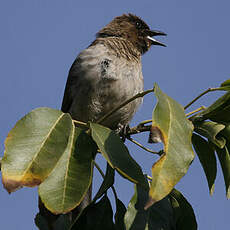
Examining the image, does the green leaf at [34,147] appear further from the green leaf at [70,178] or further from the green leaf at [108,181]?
the green leaf at [108,181]

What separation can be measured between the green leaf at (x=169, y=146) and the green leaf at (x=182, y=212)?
820 mm

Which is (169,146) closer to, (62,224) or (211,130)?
(211,130)

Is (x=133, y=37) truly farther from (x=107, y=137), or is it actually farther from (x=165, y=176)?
(x=165, y=176)

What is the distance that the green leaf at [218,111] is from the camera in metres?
2.25

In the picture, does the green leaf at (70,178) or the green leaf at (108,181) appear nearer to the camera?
the green leaf at (70,178)

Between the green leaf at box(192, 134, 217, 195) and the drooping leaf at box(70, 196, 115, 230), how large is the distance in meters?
0.61

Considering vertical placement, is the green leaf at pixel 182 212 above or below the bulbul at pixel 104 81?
below

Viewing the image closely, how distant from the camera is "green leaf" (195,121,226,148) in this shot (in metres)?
2.17

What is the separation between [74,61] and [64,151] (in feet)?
9.10

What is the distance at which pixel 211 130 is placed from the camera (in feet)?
Answer: 7.24

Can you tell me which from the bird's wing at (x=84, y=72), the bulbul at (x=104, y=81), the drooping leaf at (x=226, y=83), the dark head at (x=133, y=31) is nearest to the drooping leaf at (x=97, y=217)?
the drooping leaf at (x=226, y=83)

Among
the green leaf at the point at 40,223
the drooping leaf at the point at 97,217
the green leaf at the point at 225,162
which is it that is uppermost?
the green leaf at the point at 225,162

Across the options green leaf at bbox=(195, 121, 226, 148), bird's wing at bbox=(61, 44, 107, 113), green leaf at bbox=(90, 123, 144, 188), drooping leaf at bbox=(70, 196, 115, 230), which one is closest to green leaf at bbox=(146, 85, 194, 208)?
green leaf at bbox=(90, 123, 144, 188)

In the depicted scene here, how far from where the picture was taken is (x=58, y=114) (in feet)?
6.89
